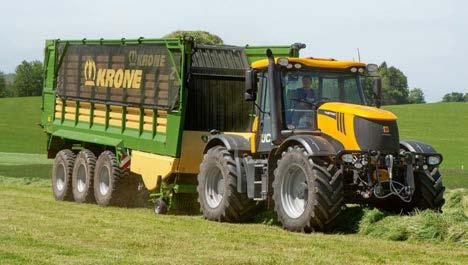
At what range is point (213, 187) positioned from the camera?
49.0 feet

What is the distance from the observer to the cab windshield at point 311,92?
13.3m

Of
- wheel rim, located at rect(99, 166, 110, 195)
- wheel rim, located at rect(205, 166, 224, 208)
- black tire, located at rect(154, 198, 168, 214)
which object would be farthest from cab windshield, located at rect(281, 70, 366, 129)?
wheel rim, located at rect(99, 166, 110, 195)

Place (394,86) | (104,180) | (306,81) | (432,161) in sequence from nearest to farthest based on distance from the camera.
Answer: (432,161), (306,81), (104,180), (394,86)

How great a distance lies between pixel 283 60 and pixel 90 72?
7.68 metres

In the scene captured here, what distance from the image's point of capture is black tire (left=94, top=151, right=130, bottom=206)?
18047mm

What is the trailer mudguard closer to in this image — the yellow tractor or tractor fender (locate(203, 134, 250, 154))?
tractor fender (locate(203, 134, 250, 154))

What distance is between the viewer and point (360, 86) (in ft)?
45.9

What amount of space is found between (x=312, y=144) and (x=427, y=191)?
6.29 feet

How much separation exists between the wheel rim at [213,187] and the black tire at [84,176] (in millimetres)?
4991

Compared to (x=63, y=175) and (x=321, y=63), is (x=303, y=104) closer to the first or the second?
(x=321, y=63)

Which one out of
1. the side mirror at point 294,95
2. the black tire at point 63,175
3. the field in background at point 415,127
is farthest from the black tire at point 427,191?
the field in background at point 415,127

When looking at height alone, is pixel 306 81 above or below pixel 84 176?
above

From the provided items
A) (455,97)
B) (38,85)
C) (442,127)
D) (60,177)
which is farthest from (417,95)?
(60,177)

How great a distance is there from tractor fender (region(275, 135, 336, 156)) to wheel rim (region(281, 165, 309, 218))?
1.28 ft
